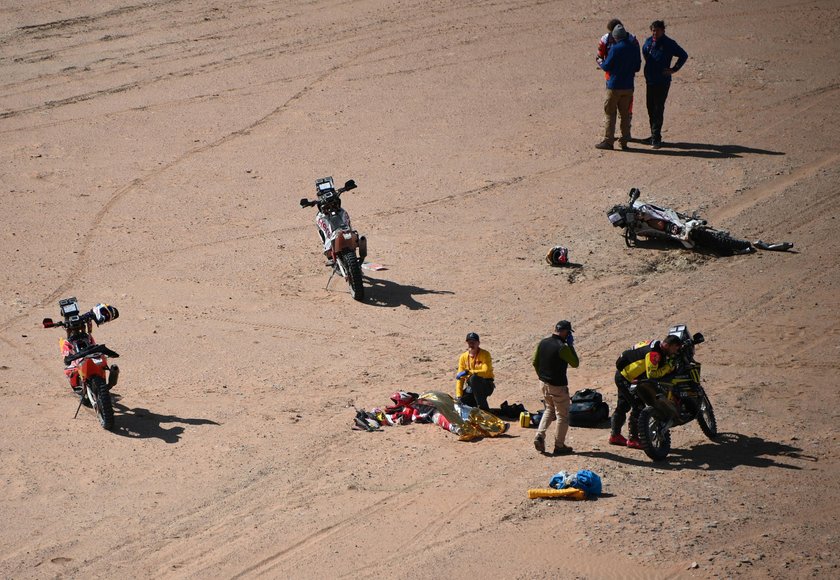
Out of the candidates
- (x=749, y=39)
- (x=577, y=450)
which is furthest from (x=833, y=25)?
(x=577, y=450)

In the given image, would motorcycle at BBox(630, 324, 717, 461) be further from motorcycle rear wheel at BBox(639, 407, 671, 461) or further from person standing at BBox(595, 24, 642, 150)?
person standing at BBox(595, 24, 642, 150)

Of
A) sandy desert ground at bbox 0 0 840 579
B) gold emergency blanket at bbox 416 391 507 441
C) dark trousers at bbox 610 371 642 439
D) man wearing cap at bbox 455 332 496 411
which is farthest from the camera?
man wearing cap at bbox 455 332 496 411

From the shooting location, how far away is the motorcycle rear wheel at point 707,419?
12344 mm

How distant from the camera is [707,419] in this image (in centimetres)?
1244

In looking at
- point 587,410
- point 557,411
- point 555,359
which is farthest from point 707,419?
point 555,359

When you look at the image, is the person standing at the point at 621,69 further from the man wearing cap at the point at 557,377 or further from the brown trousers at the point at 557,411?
the brown trousers at the point at 557,411

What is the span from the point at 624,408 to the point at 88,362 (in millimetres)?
6415

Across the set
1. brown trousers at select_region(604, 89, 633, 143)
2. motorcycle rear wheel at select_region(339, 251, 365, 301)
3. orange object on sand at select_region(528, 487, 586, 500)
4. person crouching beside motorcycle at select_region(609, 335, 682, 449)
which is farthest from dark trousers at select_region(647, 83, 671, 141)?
orange object on sand at select_region(528, 487, 586, 500)

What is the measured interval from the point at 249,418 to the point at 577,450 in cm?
415

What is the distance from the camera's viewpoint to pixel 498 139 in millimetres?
23734

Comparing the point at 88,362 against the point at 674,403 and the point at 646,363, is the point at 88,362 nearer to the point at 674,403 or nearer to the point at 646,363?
the point at 646,363

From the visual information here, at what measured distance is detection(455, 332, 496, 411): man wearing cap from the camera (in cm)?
1346

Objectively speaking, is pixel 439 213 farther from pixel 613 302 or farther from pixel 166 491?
pixel 166 491

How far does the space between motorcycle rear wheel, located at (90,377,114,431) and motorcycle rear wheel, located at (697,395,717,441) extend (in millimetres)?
6955
